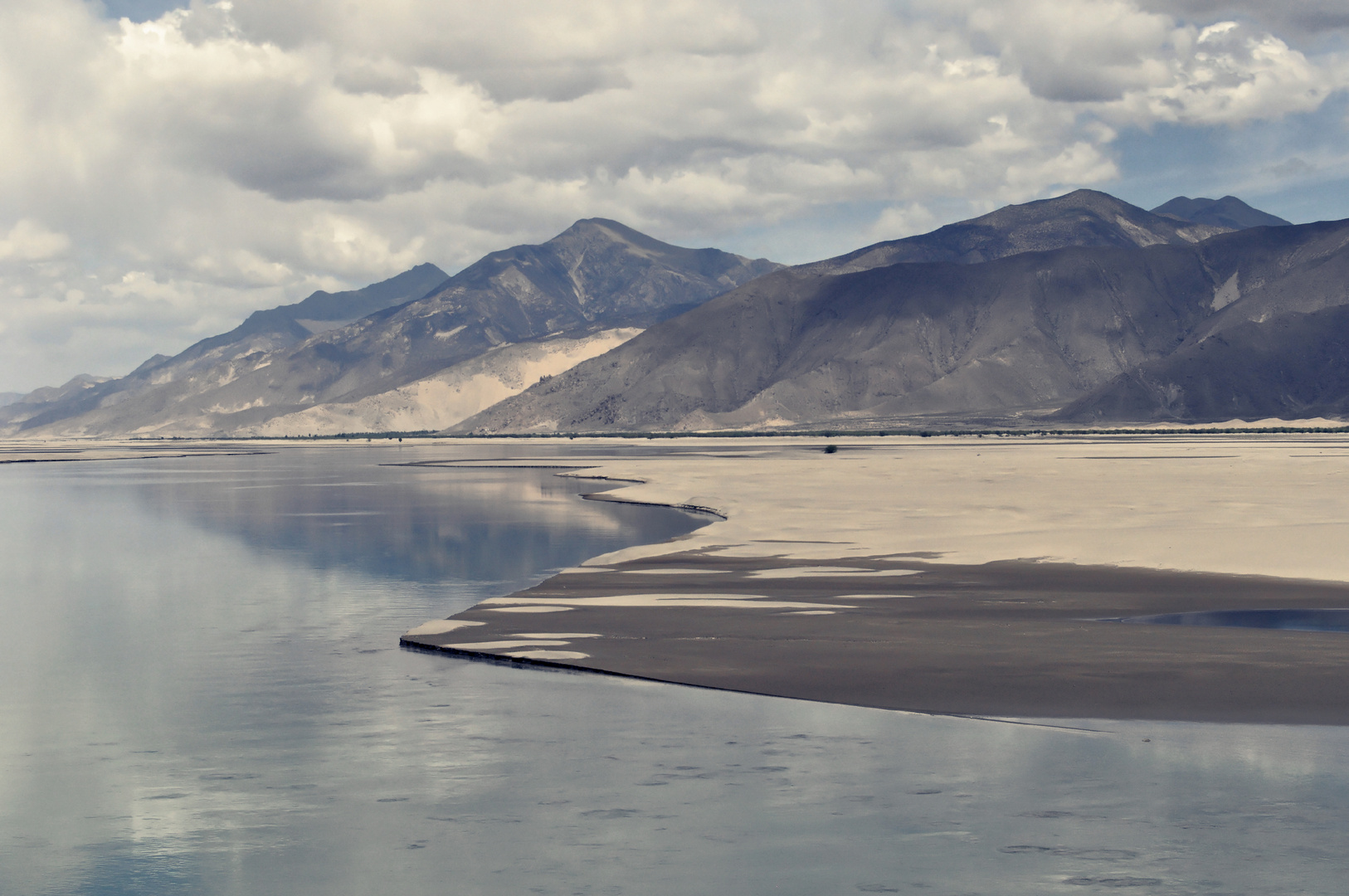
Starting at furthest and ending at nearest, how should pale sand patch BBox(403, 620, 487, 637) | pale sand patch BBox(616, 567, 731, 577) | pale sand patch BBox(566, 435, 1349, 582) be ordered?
1. pale sand patch BBox(566, 435, 1349, 582)
2. pale sand patch BBox(616, 567, 731, 577)
3. pale sand patch BBox(403, 620, 487, 637)

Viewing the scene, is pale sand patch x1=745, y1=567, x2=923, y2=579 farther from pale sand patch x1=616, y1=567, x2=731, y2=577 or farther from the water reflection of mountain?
the water reflection of mountain

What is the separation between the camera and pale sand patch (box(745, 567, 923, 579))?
3256 centimetres

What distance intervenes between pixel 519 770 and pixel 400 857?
303cm

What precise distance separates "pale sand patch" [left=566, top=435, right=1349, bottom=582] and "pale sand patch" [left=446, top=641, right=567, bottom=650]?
41.9 ft

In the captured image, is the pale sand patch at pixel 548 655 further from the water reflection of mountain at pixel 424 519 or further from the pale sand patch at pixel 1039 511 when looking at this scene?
the pale sand patch at pixel 1039 511

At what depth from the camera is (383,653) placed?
79.1ft

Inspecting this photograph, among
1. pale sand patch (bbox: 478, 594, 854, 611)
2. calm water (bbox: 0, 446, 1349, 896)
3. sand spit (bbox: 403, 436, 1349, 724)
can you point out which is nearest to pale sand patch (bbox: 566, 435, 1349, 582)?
sand spit (bbox: 403, 436, 1349, 724)

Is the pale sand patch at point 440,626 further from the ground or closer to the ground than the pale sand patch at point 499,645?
further from the ground

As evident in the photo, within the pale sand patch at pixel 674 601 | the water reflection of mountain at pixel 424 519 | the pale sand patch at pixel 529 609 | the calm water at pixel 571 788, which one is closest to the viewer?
the calm water at pixel 571 788

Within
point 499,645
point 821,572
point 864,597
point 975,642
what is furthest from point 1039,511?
point 499,645

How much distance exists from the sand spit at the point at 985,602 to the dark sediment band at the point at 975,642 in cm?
6

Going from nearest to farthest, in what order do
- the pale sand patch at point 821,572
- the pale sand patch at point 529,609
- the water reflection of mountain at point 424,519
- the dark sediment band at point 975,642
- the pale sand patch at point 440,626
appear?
the dark sediment band at point 975,642, the pale sand patch at point 440,626, the pale sand patch at point 529,609, the pale sand patch at point 821,572, the water reflection of mountain at point 424,519

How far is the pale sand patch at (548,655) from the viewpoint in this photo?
73.2 ft

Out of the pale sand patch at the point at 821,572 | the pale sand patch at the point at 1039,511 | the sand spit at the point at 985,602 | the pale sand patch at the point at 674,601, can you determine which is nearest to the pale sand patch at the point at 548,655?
the sand spit at the point at 985,602
